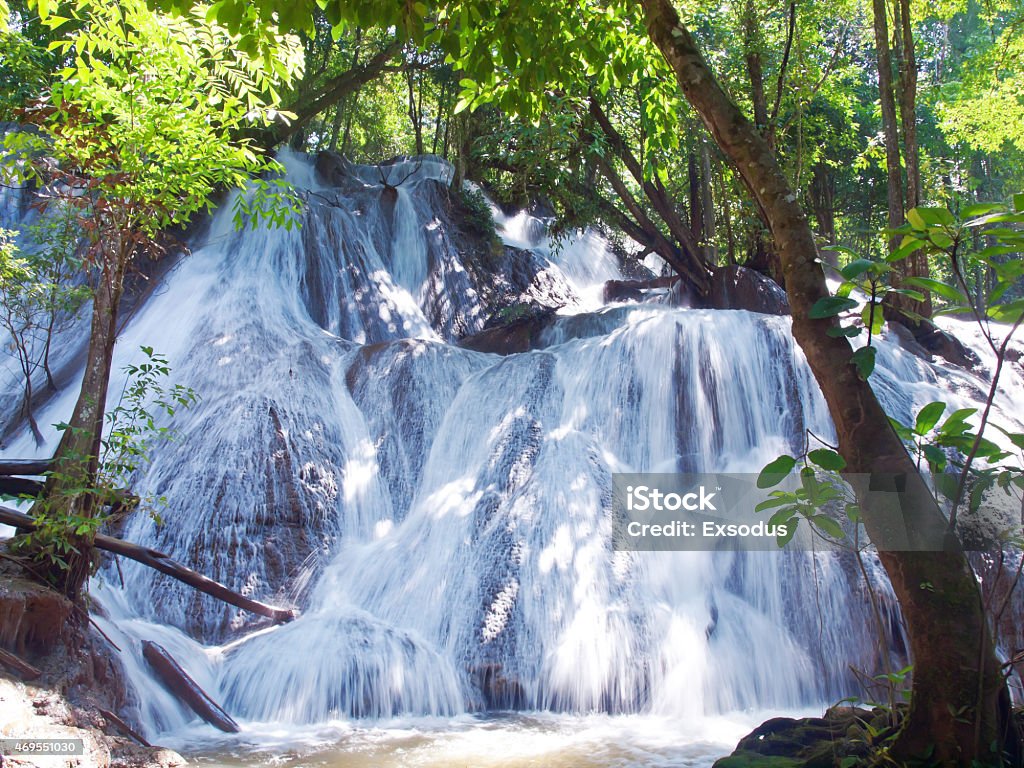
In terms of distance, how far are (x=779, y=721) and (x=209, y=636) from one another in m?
5.78

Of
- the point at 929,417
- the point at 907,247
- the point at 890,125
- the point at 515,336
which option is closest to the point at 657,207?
the point at 515,336

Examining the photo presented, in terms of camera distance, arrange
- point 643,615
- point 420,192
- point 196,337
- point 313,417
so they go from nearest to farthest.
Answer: point 643,615, point 313,417, point 196,337, point 420,192

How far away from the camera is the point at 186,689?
618 centimetres

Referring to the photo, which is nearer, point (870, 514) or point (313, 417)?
point (870, 514)

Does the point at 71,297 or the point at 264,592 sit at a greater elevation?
the point at 71,297

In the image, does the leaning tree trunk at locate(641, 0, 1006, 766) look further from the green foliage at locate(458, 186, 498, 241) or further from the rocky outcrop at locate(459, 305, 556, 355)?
the green foliage at locate(458, 186, 498, 241)

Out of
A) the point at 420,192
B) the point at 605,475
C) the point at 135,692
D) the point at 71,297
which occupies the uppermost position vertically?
the point at 420,192

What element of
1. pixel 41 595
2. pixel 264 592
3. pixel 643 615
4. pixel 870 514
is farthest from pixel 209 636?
pixel 870 514

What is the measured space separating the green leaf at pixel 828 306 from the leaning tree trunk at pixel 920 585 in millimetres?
89

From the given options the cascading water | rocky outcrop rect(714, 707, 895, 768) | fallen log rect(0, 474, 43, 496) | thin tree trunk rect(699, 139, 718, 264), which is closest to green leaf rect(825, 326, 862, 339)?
rocky outcrop rect(714, 707, 895, 768)

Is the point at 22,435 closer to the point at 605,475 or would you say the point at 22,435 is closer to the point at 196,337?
the point at 196,337

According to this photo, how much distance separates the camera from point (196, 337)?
11078 mm

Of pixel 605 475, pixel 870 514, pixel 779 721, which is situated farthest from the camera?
pixel 605 475

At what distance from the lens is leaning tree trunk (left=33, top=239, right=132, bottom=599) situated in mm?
5422
